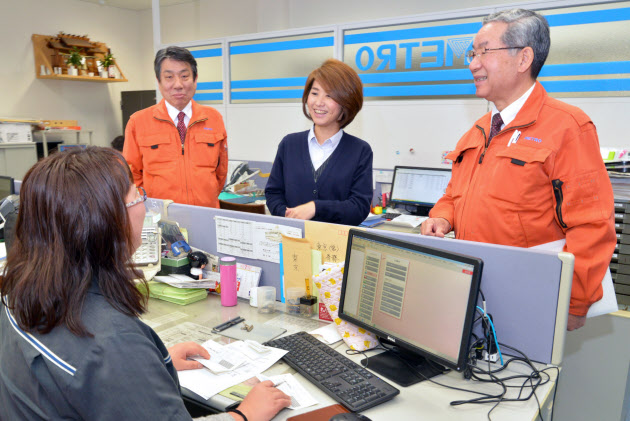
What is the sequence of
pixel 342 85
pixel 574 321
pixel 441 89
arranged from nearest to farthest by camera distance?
pixel 574 321 < pixel 342 85 < pixel 441 89

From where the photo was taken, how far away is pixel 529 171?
4.89ft

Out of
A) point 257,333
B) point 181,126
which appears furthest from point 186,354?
point 181,126

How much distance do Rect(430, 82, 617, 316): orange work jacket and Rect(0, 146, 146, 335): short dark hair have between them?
1.16 meters

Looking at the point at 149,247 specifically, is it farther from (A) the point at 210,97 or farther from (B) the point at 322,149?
(A) the point at 210,97

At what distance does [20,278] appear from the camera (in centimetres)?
84

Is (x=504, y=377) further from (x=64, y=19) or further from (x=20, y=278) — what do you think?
(x=64, y=19)

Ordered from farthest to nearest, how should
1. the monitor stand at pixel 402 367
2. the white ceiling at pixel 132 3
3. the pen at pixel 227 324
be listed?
the white ceiling at pixel 132 3 → the pen at pixel 227 324 → the monitor stand at pixel 402 367

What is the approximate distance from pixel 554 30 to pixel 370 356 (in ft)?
8.33

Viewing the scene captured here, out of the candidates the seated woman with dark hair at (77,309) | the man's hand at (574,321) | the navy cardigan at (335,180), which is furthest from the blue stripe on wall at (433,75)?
the seated woman with dark hair at (77,309)

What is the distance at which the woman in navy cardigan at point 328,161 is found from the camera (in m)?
1.97

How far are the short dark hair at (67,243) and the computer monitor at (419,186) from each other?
107 inches

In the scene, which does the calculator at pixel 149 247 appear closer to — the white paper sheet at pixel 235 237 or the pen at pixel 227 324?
the white paper sheet at pixel 235 237

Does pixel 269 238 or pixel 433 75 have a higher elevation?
pixel 433 75

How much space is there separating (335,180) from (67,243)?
1.31m
